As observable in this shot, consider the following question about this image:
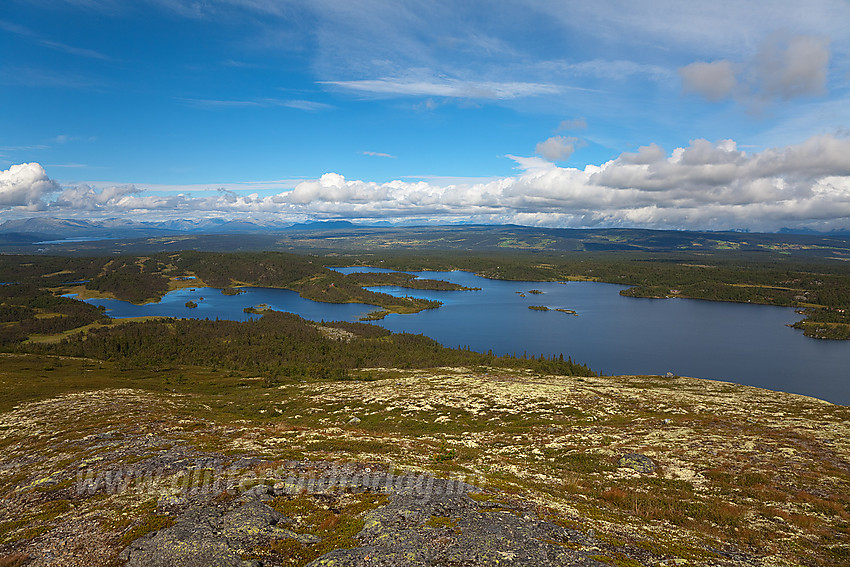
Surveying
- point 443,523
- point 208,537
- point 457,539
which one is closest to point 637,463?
point 443,523

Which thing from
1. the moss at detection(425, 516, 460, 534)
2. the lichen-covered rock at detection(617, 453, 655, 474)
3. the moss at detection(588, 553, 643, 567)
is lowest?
the lichen-covered rock at detection(617, 453, 655, 474)

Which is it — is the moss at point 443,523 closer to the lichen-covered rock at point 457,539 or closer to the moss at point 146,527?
the lichen-covered rock at point 457,539

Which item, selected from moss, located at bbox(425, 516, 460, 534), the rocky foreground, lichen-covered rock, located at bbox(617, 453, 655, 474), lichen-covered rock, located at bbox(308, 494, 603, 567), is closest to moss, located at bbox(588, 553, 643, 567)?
the rocky foreground

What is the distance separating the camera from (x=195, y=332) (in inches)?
7515

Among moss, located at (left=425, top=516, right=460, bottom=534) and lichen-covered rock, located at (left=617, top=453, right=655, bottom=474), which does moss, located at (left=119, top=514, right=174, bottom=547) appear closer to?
moss, located at (left=425, top=516, right=460, bottom=534)

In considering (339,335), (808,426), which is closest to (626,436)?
(808,426)

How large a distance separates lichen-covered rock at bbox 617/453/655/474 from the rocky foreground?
224mm

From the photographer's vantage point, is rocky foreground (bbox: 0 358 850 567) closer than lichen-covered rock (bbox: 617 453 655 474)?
Yes

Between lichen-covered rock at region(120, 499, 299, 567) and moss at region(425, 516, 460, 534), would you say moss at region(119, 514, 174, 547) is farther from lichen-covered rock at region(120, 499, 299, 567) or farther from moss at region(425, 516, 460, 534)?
moss at region(425, 516, 460, 534)

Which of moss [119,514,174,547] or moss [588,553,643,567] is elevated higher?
moss [588,553,643,567]

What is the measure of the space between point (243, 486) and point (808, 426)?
223 feet

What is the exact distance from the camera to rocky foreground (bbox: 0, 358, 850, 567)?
17859mm

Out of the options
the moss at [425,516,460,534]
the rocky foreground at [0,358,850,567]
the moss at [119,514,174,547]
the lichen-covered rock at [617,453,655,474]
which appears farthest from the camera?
the lichen-covered rock at [617,453,655,474]

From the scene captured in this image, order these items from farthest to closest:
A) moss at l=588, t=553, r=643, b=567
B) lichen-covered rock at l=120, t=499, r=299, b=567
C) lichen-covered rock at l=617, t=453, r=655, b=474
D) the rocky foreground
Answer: lichen-covered rock at l=617, t=453, r=655, b=474, the rocky foreground, moss at l=588, t=553, r=643, b=567, lichen-covered rock at l=120, t=499, r=299, b=567
